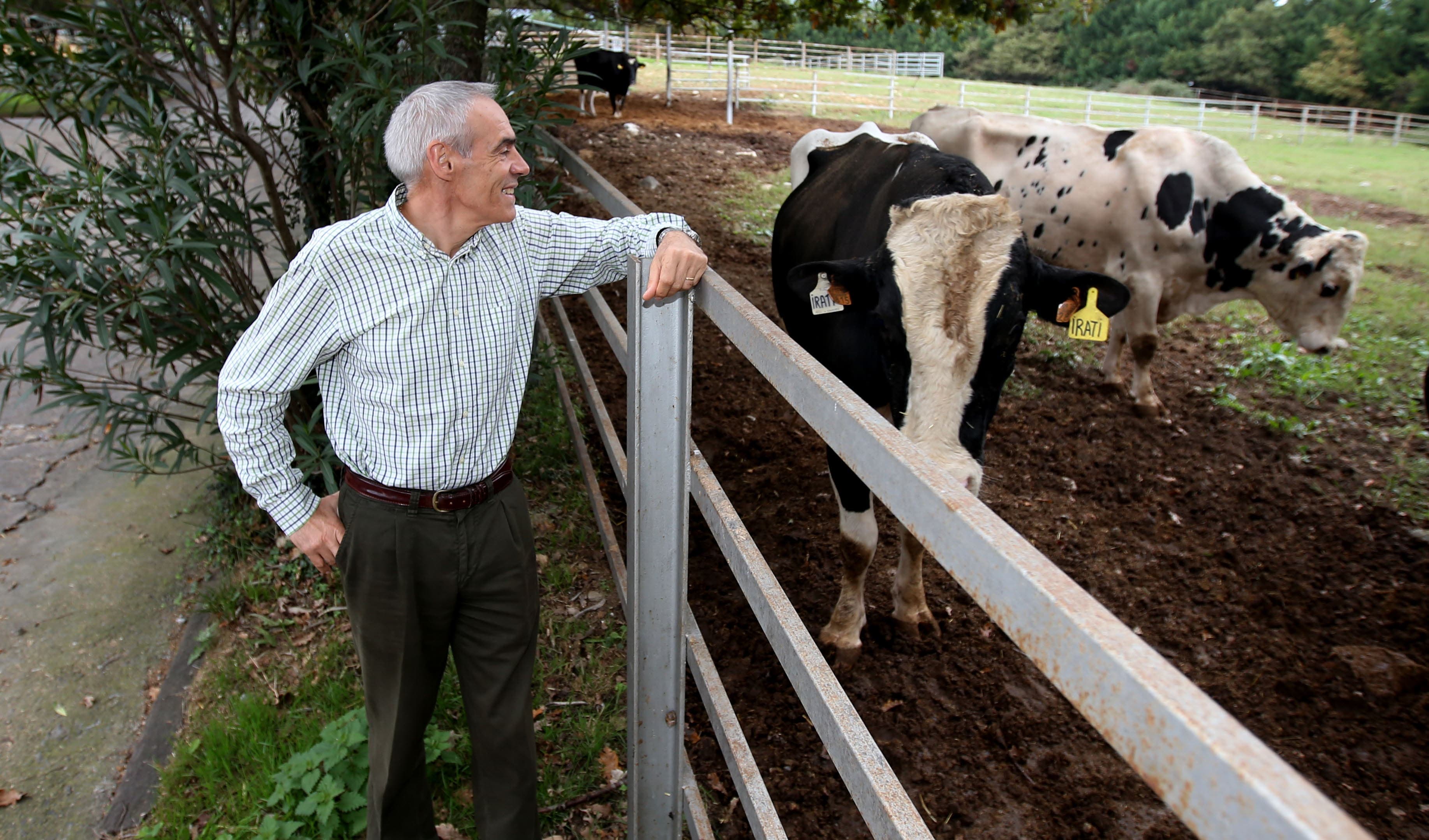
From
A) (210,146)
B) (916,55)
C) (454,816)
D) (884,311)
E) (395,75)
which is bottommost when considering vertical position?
(454,816)

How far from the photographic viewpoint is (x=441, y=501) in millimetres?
2150

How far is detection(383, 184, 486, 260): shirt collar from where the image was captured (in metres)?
2.02

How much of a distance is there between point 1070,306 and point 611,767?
2140 millimetres

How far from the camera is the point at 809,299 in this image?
2.92 m

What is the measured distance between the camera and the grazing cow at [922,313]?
2.63 meters

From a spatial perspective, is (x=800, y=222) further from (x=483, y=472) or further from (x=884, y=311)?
(x=483, y=472)

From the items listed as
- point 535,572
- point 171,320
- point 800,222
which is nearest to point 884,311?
point 535,572

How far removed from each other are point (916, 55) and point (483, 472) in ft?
131

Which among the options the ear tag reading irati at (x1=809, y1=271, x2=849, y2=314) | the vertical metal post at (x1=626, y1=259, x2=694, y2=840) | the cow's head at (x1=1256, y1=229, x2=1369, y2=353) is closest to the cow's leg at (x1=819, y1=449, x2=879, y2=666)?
the ear tag reading irati at (x1=809, y1=271, x2=849, y2=314)

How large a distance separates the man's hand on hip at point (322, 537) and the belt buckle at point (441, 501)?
0.23 meters

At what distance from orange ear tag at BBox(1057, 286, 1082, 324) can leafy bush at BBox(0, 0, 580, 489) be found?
221cm

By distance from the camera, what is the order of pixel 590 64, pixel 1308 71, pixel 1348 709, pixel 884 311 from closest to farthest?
1. pixel 884 311
2. pixel 1348 709
3. pixel 590 64
4. pixel 1308 71

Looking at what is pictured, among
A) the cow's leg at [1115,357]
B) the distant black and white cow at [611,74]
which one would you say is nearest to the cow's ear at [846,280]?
the cow's leg at [1115,357]

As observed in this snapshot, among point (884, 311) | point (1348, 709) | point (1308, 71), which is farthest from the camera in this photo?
point (1308, 71)
